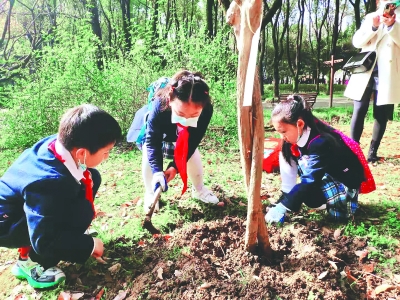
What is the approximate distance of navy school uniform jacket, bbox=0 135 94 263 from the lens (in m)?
1.68

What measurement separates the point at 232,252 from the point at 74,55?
498 cm

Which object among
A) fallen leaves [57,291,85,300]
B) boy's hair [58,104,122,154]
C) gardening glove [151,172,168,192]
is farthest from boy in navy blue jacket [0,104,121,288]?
gardening glove [151,172,168,192]

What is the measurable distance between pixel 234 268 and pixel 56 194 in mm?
1118

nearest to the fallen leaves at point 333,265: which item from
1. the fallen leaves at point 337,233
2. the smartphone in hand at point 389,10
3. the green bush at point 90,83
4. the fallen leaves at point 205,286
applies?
the fallen leaves at point 337,233

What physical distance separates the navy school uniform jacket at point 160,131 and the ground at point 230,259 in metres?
0.51

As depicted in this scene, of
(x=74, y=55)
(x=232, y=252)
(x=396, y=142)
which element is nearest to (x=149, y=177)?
(x=232, y=252)

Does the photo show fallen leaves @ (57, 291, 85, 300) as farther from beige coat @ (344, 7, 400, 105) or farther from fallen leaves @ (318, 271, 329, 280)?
beige coat @ (344, 7, 400, 105)

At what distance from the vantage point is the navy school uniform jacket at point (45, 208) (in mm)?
1677

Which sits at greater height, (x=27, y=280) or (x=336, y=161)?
(x=336, y=161)

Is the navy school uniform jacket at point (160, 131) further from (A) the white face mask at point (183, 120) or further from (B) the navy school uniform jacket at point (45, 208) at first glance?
(B) the navy school uniform jacket at point (45, 208)

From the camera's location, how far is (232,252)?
6.83 feet

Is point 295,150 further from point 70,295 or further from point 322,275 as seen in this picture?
point 70,295

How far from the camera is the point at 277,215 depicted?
2494 mm

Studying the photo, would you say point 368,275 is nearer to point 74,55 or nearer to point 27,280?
point 27,280
